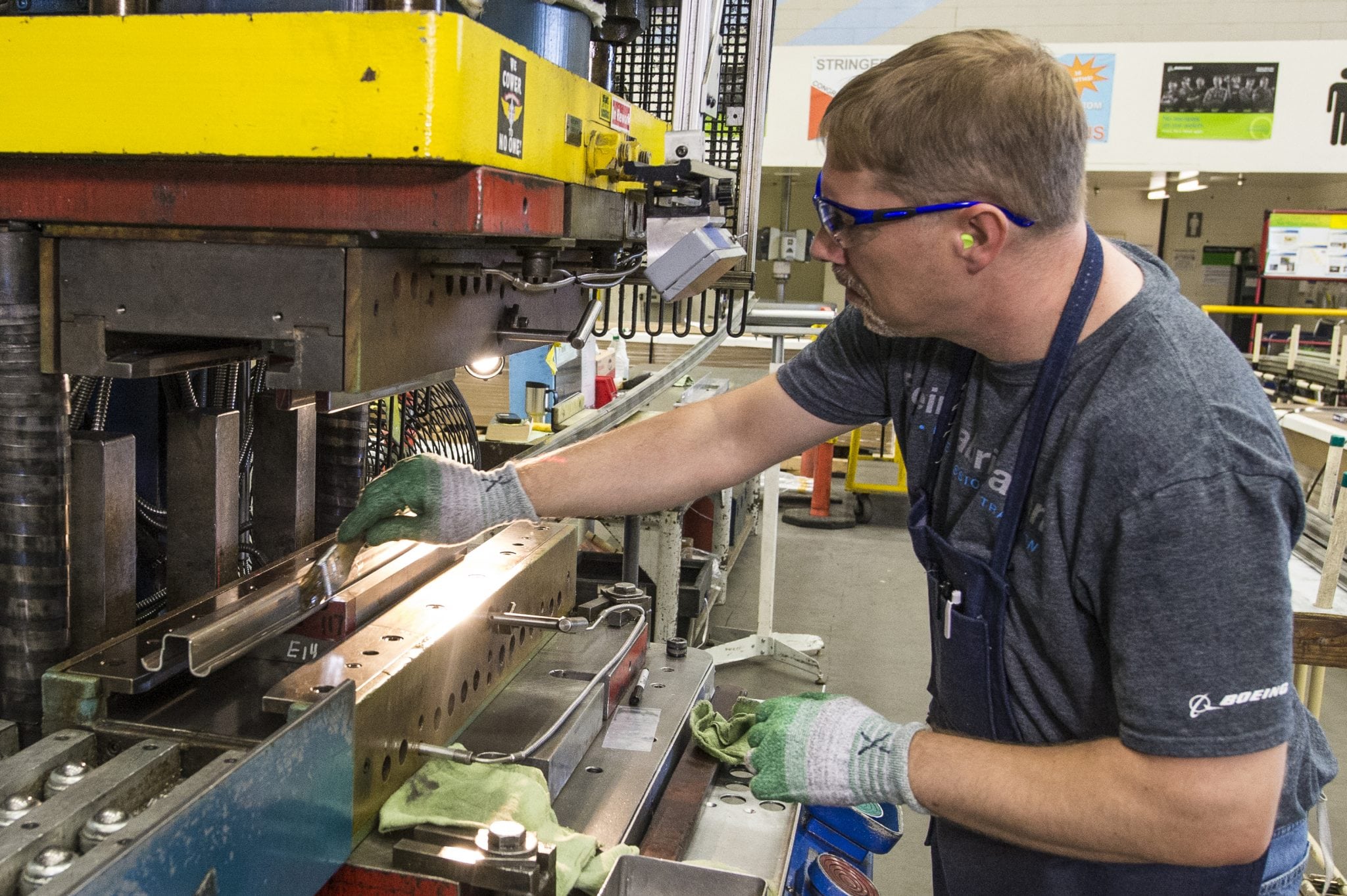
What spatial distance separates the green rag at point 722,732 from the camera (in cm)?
137

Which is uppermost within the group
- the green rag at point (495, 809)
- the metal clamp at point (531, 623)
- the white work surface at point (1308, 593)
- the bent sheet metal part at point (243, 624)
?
the bent sheet metal part at point (243, 624)

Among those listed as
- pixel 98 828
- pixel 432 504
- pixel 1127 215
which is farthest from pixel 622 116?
pixel 1127 215

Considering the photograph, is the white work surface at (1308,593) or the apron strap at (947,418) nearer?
the apron strap at (947,418)

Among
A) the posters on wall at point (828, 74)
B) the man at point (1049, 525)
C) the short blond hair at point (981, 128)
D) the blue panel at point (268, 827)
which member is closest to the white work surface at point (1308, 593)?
the man at point (1049, 525)

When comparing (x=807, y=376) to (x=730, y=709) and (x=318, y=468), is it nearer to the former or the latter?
(x=730, y=709)

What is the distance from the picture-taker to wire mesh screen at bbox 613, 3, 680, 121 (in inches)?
65.1

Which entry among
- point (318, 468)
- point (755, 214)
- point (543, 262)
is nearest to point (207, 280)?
point (543, 262)

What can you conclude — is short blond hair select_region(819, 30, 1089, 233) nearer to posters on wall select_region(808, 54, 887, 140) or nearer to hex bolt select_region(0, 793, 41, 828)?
hex bolt select_region(0, 793, 41, 828)

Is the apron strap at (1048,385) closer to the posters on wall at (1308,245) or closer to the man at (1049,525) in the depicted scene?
the man at (1049,525)

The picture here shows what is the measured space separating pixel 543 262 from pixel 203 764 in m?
0.58

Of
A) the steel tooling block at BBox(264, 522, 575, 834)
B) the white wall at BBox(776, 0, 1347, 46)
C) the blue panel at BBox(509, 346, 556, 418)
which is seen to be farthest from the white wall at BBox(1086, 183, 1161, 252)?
the steel tooling block at BBox(264, 522, 575, 834)

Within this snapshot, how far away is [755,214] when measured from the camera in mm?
1910

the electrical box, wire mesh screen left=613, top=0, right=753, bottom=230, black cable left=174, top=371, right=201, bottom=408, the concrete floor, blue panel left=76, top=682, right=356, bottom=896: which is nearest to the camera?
blue panel left=76, top=682, right=356, bottom=896

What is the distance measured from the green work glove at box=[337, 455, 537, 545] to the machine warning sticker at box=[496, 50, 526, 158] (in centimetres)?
43
